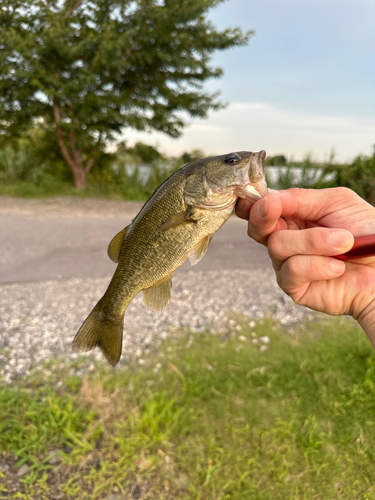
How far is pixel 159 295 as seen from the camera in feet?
5.21

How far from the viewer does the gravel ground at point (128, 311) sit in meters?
4.06

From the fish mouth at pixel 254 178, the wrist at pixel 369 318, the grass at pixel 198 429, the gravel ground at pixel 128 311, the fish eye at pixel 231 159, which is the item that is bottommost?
the grass at pixel 198 429

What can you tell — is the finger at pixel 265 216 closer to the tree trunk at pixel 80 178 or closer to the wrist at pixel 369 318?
the wrist at pixel 369 318

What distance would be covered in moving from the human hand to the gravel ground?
2571mm

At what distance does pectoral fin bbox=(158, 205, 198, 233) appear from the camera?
146 cm

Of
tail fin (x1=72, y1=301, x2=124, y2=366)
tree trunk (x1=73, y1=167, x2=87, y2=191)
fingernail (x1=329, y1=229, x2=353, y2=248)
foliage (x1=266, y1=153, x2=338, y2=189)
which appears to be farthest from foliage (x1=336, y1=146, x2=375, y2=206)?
tail fin (x1=72, y1=301, x2=124, y2=366)

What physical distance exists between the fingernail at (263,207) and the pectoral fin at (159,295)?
50cm

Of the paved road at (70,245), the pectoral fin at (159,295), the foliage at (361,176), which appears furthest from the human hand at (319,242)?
the foliage at (361,176)

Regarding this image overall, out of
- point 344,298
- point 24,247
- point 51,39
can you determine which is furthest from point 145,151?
point 344,298

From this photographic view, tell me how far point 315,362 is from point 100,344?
3014 millimetres

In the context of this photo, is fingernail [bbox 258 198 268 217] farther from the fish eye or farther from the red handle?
the red handle

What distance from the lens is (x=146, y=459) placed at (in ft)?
9.32

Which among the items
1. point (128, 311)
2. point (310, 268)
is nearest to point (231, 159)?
point (310, 268)

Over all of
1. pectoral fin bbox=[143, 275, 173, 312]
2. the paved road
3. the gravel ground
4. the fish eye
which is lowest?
the gravel ground
